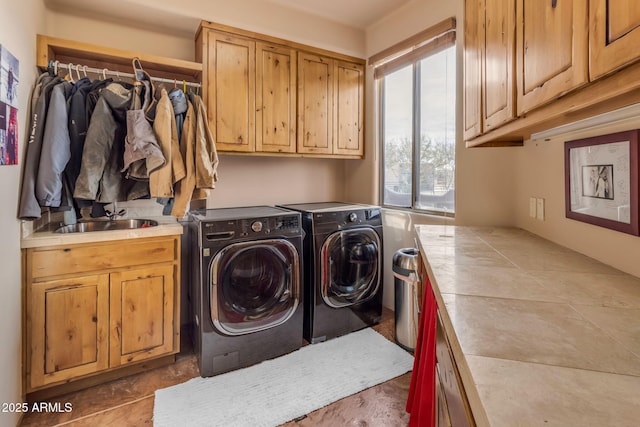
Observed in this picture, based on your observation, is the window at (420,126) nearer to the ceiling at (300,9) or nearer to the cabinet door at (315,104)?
the ceiling at (300,9)

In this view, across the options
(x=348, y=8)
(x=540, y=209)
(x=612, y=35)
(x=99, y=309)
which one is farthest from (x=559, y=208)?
(x=99, y=309)

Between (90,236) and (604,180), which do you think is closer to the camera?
(604,180)

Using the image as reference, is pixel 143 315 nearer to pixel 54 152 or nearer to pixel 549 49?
pixel 54 152

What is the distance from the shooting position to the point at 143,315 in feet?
6.65

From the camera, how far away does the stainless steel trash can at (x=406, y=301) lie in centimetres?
232

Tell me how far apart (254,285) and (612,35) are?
2.15 metres

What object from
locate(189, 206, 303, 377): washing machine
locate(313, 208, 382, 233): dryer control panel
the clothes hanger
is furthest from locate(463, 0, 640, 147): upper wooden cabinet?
the clothes hanger

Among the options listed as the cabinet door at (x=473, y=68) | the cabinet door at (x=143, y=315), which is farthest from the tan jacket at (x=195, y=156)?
the cabinet door at (x=473, y=68)

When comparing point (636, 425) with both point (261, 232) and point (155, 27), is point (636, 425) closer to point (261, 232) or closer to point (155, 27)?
point (261, 232)

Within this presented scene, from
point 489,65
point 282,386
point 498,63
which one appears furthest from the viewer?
point 282,386

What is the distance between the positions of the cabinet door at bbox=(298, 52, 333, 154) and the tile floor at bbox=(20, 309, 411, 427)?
1.92m

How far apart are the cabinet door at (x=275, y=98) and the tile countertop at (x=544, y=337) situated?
1803 millimetres

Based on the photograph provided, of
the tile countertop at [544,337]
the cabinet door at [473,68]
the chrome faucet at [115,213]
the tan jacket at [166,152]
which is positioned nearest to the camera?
the tile countertop at [544,337]

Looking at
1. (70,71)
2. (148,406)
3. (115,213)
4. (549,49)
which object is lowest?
(148,406)
